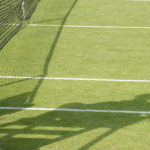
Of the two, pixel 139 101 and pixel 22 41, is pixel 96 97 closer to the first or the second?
pixel 139 101

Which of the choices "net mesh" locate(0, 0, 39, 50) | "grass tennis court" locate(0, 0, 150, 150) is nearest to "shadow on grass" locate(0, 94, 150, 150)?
"grass tennis court" locate(0, 0, 150, 150)

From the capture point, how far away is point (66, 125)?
8008 millimetres

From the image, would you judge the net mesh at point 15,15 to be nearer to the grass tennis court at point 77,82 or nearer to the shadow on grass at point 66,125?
the grass tennis court at point 77,82

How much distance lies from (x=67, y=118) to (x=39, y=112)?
75cm

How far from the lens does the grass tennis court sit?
759 cm

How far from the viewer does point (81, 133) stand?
25.2ft

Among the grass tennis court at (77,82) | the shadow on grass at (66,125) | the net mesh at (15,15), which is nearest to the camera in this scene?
the shadow on grass at (66,125)

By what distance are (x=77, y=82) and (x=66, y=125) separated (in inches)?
96.9

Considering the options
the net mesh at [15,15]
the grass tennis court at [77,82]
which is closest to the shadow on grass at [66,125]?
the grass tennis court at [77,82]

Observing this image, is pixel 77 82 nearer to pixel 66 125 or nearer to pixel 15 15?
pixel 66 125

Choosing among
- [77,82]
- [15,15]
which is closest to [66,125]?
[77,82]

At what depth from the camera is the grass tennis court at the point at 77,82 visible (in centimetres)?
759

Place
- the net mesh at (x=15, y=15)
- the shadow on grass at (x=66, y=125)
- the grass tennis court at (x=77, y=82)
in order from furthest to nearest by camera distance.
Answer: the net mesh at (x=15, y=15) → the grass tennis court at (x=77, y=82) → the shadow on grass at (x=66, y=125)

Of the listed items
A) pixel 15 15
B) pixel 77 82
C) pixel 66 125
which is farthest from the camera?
pixel 15 15
